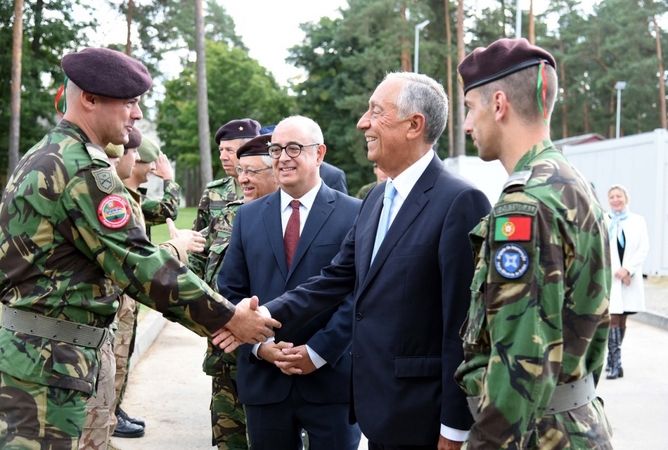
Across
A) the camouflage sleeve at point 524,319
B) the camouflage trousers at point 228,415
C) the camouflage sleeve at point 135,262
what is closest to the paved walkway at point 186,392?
the camouflage trousers at point 228,415

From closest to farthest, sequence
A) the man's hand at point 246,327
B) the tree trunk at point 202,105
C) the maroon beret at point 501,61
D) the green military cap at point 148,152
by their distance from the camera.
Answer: the maroon beret at point 501,61 < the man's hand at point 246,327 < the green military cap at point 148,152 < the tree trunk at point 202,105

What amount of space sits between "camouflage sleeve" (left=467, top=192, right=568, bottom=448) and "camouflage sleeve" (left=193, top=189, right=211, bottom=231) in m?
4.26

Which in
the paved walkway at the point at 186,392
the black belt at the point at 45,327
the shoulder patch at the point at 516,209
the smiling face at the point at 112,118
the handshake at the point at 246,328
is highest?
the smiling face at the point at 112,118

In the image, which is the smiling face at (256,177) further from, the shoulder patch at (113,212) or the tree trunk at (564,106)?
the tree trunk at (564,106)

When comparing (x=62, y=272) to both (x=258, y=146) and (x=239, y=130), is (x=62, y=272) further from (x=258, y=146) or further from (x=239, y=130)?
(x=239, y=130)

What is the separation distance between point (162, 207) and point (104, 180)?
3549 mm

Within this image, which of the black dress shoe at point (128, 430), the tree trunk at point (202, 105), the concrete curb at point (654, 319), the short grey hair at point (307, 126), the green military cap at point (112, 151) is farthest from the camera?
the tree trunk at point (202, 105)

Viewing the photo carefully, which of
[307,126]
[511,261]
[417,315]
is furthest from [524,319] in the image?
[307,126]

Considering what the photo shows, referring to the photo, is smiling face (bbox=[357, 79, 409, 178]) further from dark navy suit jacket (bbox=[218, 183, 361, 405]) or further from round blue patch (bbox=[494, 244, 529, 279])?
round blue patch (bbox=[494, 244, 529, 279])

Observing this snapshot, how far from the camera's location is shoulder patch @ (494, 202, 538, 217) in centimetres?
234

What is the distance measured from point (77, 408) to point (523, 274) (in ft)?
6.20

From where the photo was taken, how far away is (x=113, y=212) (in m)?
3.22

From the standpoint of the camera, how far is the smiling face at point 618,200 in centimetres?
986

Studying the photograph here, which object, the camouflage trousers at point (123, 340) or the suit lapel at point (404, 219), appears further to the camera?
the camouflage trousers at point (123, 340)
